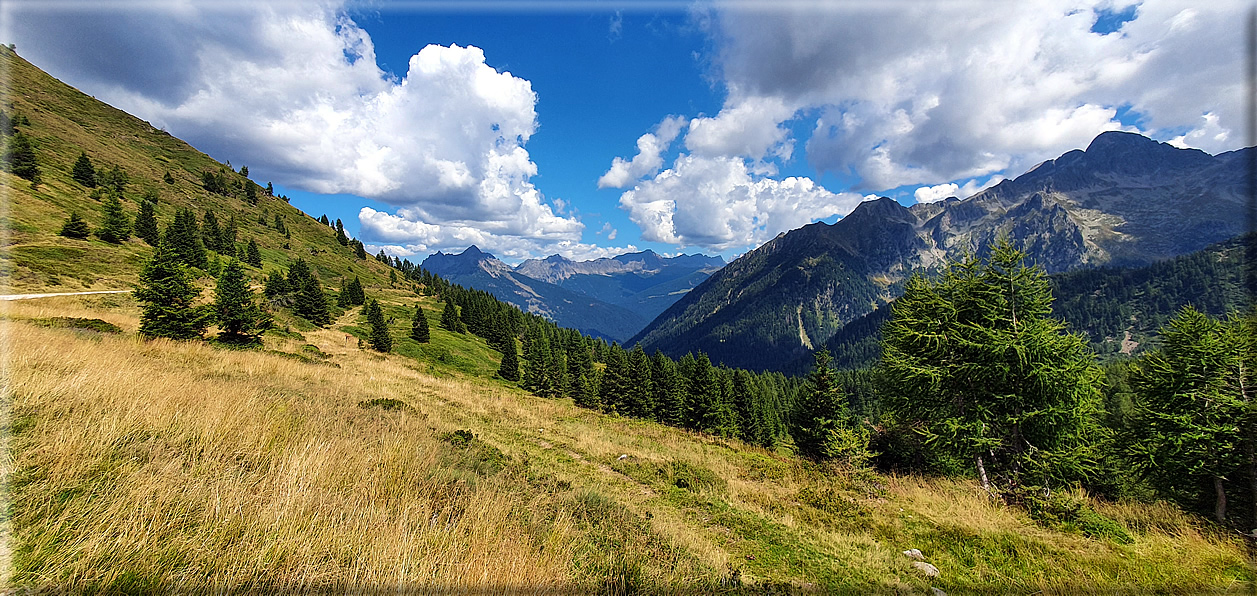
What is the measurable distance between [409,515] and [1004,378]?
18197mm

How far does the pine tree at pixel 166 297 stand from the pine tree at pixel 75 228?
137 ft

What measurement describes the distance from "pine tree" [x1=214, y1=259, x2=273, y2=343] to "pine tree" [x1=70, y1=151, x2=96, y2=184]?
81047mm

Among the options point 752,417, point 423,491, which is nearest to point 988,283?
point 423,491

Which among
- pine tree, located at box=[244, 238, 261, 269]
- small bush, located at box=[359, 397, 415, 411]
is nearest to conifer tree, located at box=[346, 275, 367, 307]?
pine tree, located at box=[244, 238, 261, 269]

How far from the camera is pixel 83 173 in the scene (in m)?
66.4

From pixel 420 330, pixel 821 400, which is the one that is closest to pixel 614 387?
pixel 821 400

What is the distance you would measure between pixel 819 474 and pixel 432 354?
175 ft

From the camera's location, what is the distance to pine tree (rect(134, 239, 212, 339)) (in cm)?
1788

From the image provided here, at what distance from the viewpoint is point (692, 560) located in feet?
21.5

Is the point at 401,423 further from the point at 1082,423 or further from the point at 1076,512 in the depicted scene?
the point at 1082,423

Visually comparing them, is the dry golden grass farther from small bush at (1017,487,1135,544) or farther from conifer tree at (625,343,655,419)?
conifer tree at (625,343,655,419)

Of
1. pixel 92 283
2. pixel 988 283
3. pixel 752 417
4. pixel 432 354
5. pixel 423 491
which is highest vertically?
pixel 988 283

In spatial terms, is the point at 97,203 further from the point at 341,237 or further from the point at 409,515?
the point at 409,515

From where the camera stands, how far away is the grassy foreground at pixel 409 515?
3.77 meters
